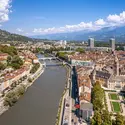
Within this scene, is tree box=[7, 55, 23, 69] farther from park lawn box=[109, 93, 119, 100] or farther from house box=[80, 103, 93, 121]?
house box=[80, 103, 93, 121]

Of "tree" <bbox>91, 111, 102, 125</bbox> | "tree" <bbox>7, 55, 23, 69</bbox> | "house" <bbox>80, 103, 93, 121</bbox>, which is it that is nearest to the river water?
"house" <bbox>80, 103, 93, 121</bbox>

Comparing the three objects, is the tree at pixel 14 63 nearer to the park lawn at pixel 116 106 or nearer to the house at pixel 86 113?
the park lawn at pixel 116 106

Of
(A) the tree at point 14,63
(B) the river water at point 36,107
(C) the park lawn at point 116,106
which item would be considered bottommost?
(C) the park lawn at point 116,106

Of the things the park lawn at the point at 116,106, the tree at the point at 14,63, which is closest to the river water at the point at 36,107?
the park lawn at the point at 116,106

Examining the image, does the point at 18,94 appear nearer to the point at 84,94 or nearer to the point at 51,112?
the point at 51,112

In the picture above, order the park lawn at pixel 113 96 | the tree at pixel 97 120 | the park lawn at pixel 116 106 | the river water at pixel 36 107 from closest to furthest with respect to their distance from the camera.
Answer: the tree at pixel 97 120, the river water at pixel 36 107, the park lawn at pixel 116 106, the park lawn at pixel 113 96

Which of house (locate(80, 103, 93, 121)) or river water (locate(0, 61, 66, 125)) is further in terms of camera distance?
river water (locate(0, 61, 66, 125))

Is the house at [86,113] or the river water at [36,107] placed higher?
the house at [86,113]

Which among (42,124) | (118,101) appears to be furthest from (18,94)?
(118,101)
